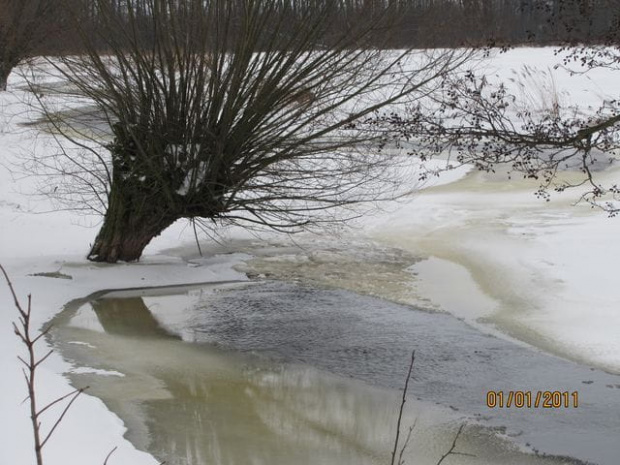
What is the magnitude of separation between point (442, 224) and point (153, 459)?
34.6 ft

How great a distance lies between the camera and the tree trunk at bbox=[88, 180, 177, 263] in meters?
11.2

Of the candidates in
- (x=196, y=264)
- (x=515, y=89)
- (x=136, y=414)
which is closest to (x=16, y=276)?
(x=196, y=264)

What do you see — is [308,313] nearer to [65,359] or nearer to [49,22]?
[65,359]

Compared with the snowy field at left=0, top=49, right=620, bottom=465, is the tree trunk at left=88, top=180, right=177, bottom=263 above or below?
above

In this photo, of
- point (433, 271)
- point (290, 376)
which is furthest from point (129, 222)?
point (290, 376)

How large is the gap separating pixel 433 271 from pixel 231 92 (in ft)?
13.6

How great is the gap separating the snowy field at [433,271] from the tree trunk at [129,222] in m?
0.34

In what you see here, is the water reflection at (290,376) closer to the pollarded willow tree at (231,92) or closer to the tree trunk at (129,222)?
the tree trunk at (129,222)
